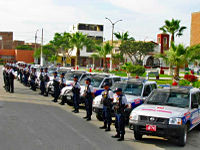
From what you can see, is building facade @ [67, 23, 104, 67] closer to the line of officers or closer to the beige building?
the beige building

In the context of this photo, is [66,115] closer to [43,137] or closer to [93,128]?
[93,128]

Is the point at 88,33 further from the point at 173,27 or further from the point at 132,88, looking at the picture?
the point at 132,88

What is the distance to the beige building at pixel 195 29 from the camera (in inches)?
2471

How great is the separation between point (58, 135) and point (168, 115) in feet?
10.7

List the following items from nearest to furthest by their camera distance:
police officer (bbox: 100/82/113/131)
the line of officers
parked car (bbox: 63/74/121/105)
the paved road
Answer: the paved road
the line of officers
police officer (bbox: 100/82/113/131)
parked car (bbox: 63/74/121/105)

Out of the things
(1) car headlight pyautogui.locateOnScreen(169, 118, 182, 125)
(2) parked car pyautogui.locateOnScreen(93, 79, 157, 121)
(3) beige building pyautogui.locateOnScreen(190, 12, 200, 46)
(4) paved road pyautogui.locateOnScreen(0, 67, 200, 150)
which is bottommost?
(4) paved road pyautogui.locateOnScreen(0, 67, 200, 150)

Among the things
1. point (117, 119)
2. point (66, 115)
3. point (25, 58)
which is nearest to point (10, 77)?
point (66, 115)

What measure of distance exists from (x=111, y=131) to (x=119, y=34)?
4903 cm

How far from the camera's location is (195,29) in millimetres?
63531

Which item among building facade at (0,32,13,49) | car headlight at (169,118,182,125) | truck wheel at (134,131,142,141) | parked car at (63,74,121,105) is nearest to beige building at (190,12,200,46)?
parked car at (63,74,121,105)

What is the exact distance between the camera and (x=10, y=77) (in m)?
19.1

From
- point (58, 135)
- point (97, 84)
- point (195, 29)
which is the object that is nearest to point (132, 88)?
point (97, 84)

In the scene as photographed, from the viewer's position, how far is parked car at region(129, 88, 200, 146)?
8.05m

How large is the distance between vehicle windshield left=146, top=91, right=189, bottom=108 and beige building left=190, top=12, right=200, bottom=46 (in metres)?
56.1
